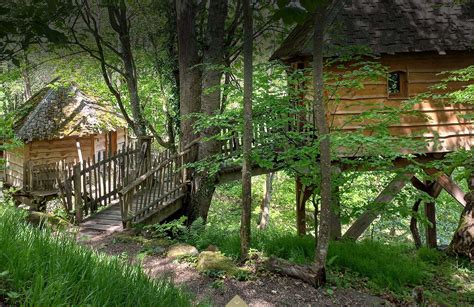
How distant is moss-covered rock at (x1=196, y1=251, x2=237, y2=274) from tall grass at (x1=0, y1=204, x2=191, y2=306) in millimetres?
2485

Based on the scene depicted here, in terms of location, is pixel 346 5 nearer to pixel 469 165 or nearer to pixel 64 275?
pixel 469 165

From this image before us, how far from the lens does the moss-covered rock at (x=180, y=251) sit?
656cm

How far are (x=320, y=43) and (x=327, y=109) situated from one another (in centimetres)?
464

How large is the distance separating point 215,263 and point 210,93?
16.5ft

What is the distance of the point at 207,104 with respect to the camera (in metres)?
Result: 9.69

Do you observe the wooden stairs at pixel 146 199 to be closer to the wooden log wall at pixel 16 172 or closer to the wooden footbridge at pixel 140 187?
the wooden footbridge at pixel 140 187

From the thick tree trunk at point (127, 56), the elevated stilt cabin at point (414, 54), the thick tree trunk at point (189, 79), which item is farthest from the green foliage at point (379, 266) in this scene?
the thick tree trunk at point (127, 56)

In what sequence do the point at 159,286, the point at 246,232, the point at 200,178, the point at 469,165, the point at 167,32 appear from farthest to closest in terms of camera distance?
the point at 167,32
the point at 200,178
the point at 246,232
the point at 469,165
the point at 159,286

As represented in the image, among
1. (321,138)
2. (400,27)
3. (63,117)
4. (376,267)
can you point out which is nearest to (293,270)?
(376,267)

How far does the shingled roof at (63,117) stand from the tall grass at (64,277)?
51.3ft

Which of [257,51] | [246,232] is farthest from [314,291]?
[257,51]

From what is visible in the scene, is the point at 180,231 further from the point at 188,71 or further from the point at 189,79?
the point at 188,71

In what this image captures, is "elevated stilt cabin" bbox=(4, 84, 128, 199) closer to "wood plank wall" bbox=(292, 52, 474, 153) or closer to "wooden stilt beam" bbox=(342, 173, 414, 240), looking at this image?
"wood plank wall" bbox=(292, 52, 474, 153)

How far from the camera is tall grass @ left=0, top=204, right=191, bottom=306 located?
2137 mm
